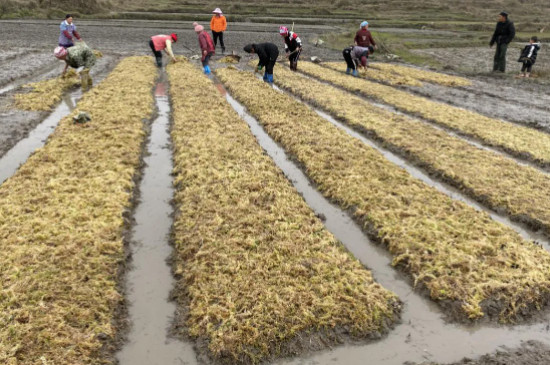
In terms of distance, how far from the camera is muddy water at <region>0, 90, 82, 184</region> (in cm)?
794

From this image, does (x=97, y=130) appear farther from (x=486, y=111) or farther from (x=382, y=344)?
(x=486, y=111)

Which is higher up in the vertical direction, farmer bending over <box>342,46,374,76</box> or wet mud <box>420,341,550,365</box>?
farmer bending over <box>342,46,374,76</box>

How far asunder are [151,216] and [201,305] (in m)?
2.52

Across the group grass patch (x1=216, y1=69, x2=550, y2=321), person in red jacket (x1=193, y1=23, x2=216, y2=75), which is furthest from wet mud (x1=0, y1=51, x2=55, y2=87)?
grass patch (x1=216, y1=69, x2=550, y2=321)

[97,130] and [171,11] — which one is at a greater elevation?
[171,11]

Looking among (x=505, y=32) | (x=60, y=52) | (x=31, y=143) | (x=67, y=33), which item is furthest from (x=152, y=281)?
(x=505, y=32)

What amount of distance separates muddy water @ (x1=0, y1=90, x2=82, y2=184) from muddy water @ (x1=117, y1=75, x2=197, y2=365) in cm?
262

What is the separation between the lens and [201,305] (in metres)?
4.39

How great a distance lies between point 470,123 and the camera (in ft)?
37.5

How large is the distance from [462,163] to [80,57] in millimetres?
12906

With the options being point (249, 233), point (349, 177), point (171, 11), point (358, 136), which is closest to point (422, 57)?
point (358, 136)

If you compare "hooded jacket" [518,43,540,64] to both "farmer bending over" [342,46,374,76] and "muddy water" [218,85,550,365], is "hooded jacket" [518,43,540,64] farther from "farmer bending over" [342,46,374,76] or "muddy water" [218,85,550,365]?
"muddy water" [218,85,550,365]

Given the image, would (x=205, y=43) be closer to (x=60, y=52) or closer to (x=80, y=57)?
(x=80, y=57)

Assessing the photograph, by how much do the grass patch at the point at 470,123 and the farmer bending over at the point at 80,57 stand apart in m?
9.84
